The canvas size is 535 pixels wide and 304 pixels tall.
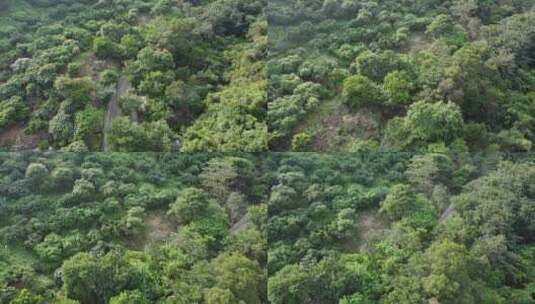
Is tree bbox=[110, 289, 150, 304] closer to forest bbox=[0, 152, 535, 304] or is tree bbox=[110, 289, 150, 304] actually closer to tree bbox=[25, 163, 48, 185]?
forest bbox=[0, 152, 535, 304]

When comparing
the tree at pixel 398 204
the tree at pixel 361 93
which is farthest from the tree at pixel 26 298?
the tree at pixel 361 93

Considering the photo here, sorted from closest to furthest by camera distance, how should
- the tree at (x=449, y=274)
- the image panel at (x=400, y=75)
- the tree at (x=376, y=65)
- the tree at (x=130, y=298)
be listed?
the tree at (x=130, y=298)
the tree at (x=449, y=274)
the image panel at (x=400, y=75)
the tree at (x=376, y=65)

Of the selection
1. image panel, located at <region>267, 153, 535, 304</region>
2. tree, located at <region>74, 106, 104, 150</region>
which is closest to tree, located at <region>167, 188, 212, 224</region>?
image panel, located at <region>267, 153, 535, 304</region>

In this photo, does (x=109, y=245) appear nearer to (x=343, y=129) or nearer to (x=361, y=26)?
(x=343, y=129)

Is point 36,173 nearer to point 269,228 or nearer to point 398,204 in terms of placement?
point 269,228

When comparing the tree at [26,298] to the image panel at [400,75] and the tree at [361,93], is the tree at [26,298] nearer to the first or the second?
the image panel at [400,75]

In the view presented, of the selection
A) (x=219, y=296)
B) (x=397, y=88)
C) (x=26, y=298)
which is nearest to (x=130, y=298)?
(x=219, y=296)
